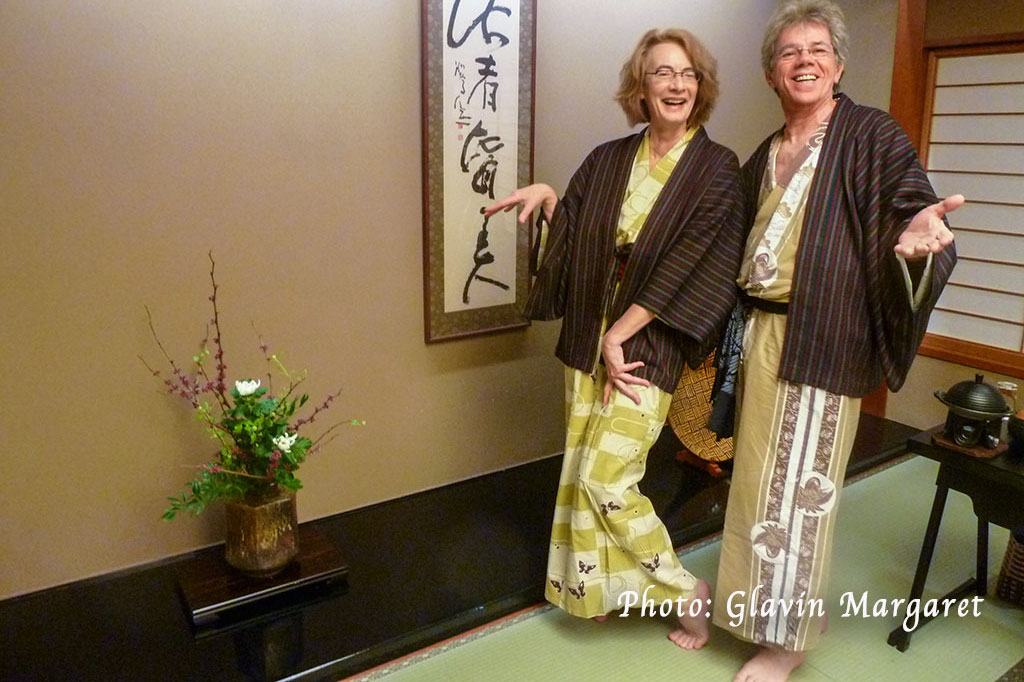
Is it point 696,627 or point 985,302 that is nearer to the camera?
point 696,627

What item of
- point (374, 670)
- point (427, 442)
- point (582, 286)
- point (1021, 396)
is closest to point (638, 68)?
point (582, 286)

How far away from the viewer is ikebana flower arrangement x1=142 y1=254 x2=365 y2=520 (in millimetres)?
2182

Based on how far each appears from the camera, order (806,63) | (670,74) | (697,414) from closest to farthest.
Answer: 1. (806,63)
2. (670,74)
3. (697,414)

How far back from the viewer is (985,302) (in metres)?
3.54

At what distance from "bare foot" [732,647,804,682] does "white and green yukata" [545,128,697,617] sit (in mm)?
239

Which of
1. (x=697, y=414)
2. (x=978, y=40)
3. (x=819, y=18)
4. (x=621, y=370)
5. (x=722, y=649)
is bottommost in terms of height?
(x=722, y=649)

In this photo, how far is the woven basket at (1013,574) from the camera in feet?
8.07

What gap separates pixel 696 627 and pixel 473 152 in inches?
66.1

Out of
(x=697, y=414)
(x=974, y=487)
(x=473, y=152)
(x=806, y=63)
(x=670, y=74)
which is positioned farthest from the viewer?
(x=697, y=414)

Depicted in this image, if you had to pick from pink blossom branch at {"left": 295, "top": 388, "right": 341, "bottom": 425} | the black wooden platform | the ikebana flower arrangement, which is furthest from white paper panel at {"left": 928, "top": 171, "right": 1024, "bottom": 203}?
the ikebana flower arrangement

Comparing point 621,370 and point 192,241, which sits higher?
point 192,241

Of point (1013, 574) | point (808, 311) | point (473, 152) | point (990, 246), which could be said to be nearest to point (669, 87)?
point (808, 311)

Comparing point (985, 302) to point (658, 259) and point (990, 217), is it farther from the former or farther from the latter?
point (658, 259)

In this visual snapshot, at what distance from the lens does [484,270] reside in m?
2.89
